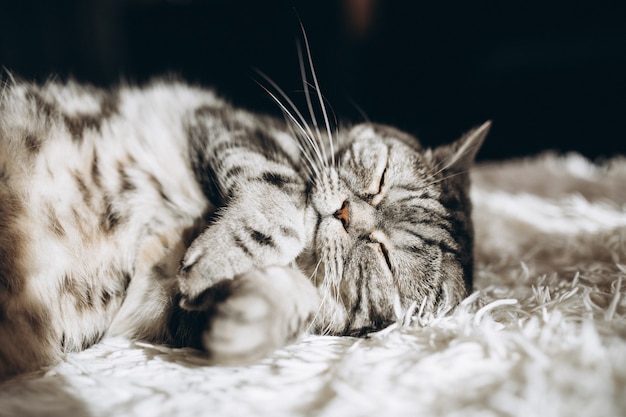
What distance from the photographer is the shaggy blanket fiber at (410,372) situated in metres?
0.56

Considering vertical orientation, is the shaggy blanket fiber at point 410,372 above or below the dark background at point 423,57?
below

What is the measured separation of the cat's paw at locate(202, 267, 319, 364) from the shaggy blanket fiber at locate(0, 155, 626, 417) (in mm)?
30

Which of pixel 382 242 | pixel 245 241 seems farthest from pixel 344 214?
pixel 245 241

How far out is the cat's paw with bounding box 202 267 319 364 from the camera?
0.68 meters

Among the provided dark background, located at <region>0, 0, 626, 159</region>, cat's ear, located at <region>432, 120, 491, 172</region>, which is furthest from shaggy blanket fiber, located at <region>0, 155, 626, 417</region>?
dark background, located at <region>0, 0, 626, 159</region>

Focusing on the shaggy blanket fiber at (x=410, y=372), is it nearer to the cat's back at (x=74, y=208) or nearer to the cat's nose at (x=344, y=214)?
the cat's back at (x=74, y=208)

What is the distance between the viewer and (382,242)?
0.94 metres

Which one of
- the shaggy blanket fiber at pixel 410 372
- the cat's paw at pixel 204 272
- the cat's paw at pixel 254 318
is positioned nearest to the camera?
the shaggy blanket fiber at pixel 410 372

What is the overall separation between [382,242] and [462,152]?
0.34 metres

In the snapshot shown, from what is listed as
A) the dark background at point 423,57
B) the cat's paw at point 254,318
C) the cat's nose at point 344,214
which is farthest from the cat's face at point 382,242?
the dark background at point 423,57

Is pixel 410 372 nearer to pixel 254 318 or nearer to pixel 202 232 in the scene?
pixel 254 318

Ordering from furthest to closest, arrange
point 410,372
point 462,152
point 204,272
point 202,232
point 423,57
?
point 423,57 → point 462,152 → point 202,232 → point 204,272 → point 410,372

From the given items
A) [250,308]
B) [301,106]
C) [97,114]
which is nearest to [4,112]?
[97,114]

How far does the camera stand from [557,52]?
2695 mm
